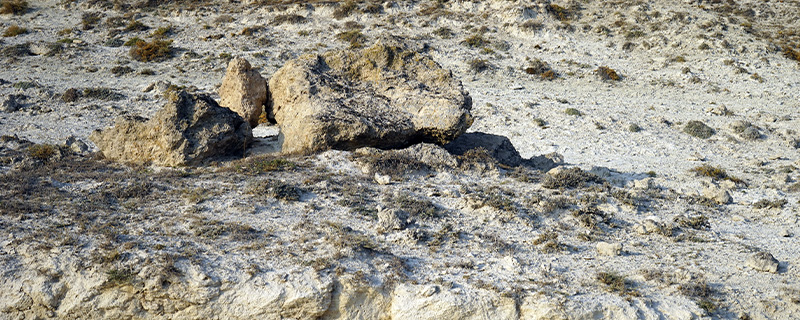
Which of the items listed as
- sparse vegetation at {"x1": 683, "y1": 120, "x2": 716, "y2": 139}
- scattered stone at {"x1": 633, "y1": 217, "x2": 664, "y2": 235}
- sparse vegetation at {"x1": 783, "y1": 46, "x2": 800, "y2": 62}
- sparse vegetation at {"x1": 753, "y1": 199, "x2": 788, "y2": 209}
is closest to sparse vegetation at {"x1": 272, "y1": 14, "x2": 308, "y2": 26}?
sparse vegetation at {"x1": 683, "y1": 120, "x2": 716, "y2": 139}

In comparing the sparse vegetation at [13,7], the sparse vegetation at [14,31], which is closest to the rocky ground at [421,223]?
the sparse vegetation at [14,31]

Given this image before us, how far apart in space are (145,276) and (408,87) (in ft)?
27.5

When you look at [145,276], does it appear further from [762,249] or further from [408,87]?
[762,249]

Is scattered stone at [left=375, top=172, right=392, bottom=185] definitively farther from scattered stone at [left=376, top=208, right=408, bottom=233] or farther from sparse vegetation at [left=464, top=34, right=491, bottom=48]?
sparse vegetation at [left=464, top=34, right=491, bottom=48]

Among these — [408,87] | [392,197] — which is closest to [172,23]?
[408,87]

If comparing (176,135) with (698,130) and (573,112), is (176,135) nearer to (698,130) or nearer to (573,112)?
(573,112)

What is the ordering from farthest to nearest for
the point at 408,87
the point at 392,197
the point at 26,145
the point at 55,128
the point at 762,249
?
the point at 55,128
the point at 26,145
the point at 408,87
the point at 392,197
the point at 762,249

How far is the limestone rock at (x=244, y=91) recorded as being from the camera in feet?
51.9

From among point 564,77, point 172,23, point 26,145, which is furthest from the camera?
point 172,23

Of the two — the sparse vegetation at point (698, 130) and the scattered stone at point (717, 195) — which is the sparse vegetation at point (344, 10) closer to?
the sparse vegetation at point (698, 130)

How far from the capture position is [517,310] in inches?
356

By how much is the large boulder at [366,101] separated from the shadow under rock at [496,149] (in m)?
1.05

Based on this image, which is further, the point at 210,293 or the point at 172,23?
the point at 172,23

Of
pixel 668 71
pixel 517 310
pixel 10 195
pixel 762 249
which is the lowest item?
pixel 668 71
